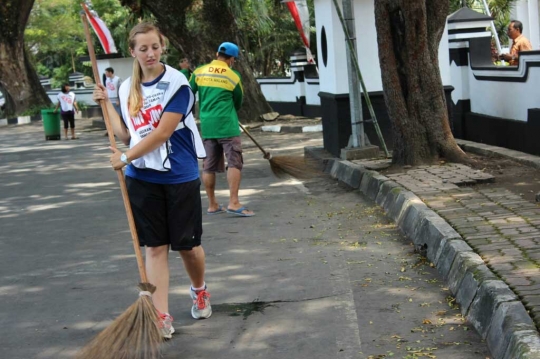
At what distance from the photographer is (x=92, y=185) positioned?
13.5 meters

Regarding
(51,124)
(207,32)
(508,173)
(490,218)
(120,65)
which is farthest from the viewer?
(120,65)

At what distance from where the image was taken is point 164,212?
572 cm

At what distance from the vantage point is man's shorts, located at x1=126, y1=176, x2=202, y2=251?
5.66 meters

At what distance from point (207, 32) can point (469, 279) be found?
1849 cm

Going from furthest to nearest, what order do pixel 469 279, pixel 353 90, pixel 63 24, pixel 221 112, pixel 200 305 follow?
pixel 63 24, pixel 353 90, pixel 221 112, pixel 200 305, pixel 469 279

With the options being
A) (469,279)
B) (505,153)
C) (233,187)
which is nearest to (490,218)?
(469,279)

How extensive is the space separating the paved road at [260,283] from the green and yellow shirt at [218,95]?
963 millimetres

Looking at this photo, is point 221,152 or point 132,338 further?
point 221,152

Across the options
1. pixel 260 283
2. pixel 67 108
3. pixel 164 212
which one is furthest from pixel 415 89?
pixel 67 108

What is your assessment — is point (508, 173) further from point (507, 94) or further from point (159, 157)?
point (159, 157)

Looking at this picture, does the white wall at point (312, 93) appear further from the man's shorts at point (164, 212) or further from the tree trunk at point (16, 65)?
the man's shorts at point (164, 212)

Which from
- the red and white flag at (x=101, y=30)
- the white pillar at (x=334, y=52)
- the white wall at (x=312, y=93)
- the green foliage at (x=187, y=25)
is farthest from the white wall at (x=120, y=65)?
the white pillar at (x=334, y=52)

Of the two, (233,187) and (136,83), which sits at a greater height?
(136,83)

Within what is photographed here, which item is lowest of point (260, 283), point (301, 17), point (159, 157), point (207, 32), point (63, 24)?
point (260, 283)
